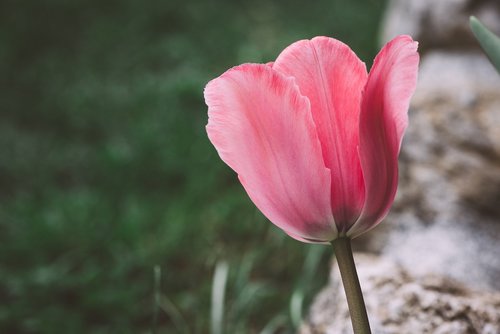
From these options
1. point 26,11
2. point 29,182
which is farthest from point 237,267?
point 26,11

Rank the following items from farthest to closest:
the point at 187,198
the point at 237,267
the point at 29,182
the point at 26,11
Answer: the point at 26,11, the point at 29,182, the point at 187,198, the point at 237,267

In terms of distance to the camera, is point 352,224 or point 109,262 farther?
point 109,262

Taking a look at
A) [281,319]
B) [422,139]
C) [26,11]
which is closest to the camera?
[281,319]

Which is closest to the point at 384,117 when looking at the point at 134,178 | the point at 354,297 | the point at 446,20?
the point at 354,297

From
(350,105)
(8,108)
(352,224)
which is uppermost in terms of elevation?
(350,105)

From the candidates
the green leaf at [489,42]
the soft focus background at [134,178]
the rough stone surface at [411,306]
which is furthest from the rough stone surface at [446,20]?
the green leaf at [489,42]

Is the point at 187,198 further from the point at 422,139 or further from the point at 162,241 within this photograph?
the point at 422,139
